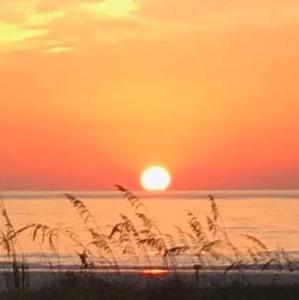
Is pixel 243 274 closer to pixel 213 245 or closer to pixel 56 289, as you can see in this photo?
pixel 213 245

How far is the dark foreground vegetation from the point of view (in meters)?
13.8

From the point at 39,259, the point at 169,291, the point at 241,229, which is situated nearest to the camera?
the point at 169,291

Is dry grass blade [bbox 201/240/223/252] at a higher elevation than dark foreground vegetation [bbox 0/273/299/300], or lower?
higher

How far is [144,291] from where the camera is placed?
14.2 metres

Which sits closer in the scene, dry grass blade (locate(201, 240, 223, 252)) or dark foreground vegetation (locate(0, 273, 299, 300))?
dark foreground vegetation (locate(0, 273, 299, 300))

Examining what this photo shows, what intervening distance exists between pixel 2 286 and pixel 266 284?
3572 millimetres

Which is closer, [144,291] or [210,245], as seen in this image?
[210,245]

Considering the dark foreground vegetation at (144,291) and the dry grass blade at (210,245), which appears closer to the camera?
the dark foreground vegetation at (144,291)

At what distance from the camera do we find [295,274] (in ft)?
56.8

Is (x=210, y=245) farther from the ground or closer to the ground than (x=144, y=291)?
farther from the ground

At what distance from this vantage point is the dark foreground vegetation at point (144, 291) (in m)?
13.8

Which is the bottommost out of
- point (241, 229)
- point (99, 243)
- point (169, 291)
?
point (169, 291)

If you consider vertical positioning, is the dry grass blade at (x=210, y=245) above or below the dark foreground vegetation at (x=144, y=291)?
above

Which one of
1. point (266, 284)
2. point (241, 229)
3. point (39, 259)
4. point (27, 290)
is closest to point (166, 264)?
point (266, 284)
